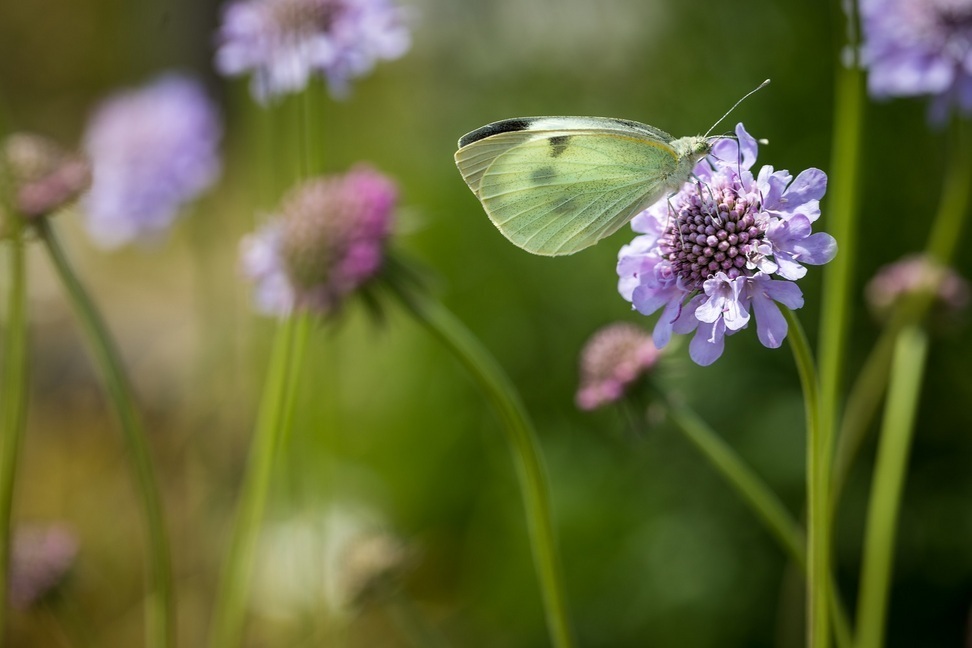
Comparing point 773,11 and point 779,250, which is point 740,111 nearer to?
point 773,11

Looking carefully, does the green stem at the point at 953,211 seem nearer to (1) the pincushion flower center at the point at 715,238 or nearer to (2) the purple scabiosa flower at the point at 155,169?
(1) the pincushion flower center at the point at 715,238

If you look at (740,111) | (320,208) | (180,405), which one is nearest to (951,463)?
(740,111)

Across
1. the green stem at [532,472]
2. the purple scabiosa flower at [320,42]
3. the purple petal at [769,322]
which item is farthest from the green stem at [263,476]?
the purple petal at [769,322]

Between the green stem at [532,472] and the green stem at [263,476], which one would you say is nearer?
the green stem at [532,472]

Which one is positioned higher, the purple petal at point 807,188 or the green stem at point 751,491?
the purple petal at point 807,188

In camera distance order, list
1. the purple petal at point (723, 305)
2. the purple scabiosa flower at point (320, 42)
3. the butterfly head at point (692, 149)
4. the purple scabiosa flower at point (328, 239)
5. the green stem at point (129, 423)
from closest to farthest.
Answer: the purple petal at point (723, 305) → the butterfly head at point (692, 149) → the green stem at point (129, 423) → the purple scabiosa flower at point (328, 239) → the purple scabiosa flower at point (320, 42)

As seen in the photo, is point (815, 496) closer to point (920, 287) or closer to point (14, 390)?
point (920, 287)

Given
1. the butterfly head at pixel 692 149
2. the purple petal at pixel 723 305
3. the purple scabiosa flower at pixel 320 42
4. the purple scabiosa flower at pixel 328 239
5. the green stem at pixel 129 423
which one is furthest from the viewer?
the purple scabiosa flower at pixel 320 42

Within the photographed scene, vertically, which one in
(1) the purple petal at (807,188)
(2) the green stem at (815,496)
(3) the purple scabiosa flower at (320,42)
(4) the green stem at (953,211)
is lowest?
(2) the green stem at (815,496)
